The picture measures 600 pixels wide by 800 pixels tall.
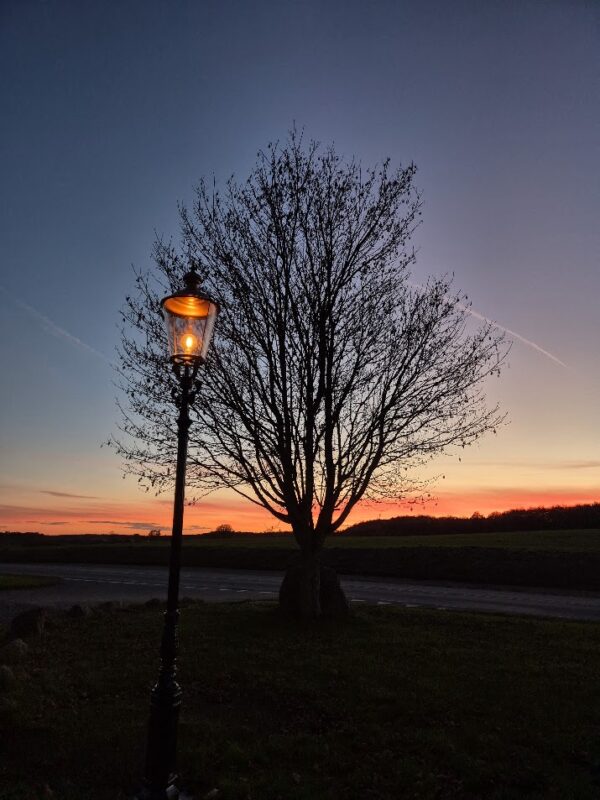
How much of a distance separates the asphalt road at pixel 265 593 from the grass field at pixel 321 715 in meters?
5.38

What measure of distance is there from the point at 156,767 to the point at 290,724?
264 cm

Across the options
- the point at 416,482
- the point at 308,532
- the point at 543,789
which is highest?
the point at 416,482

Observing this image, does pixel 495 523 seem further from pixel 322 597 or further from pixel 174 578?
pixel 174 578

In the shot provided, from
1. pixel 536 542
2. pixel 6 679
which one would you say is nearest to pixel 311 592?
pixel 6 679

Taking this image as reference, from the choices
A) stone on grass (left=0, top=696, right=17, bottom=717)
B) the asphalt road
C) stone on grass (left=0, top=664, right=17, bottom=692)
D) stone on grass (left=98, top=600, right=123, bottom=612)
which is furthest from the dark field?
stone on grass (left=0, top=696, right=17, bottom=717)

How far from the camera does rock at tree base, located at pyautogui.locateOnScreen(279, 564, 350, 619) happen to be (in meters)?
15.4

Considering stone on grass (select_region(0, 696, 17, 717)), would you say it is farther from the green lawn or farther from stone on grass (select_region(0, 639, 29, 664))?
the green lawn

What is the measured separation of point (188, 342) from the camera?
728 centimetres

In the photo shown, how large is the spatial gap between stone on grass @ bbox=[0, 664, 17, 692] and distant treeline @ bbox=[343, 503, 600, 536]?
39.8m

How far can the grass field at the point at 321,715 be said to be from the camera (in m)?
6.48

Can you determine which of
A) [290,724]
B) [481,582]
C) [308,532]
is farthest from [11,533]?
[290,724]

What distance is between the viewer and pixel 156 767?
6.07 meters

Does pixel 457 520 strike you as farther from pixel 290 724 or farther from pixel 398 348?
pixel 290 724

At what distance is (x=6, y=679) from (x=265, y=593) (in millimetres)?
13346
